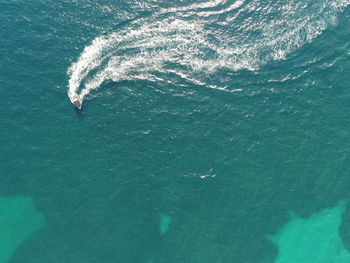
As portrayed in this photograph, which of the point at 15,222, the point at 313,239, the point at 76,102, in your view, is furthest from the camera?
the point at 76,102

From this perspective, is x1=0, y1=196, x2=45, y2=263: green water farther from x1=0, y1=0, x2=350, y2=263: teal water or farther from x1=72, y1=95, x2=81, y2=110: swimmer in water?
x1=72, y1=95, x2=81, y2=110: swimmer in water

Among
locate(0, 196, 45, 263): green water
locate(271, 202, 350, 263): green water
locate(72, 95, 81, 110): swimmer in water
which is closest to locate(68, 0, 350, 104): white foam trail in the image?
locate(72, 95, 81, 110): swimmer in water

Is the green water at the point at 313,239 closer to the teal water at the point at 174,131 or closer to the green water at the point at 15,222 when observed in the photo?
the teal water at the point at 174,131

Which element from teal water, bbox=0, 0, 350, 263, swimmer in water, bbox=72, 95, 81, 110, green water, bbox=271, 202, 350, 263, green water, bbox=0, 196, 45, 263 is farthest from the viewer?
swimmer in water, bbox=72, 95, 81, 110

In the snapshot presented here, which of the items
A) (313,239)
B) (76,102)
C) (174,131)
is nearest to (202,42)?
(174,131)

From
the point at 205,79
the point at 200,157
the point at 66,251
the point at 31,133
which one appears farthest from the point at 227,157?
the point at 31,133

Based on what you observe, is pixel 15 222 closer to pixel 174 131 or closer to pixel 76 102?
pixel 76 102

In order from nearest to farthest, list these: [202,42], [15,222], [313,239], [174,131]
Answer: [313,239], [15,222], [174,131], [202,42]
